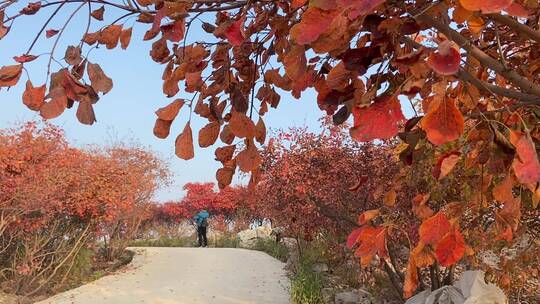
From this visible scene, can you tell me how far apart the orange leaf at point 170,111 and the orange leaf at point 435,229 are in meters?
0.60

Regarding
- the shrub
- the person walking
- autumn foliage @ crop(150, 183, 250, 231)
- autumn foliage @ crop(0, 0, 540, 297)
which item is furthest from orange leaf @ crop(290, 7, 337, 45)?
autumn foliage @ crop(150, 183, 250, 231)

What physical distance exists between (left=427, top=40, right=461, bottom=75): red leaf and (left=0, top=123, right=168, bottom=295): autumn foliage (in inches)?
328

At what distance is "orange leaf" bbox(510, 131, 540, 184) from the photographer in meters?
0.82

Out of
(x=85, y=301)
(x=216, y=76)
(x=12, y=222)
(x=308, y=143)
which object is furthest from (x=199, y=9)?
(x=12, y=222)

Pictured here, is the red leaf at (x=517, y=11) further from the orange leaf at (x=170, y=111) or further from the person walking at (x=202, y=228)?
the person walking at (x=202, y=228)

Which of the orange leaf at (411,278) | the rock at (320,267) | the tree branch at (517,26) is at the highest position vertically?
the tree branch at (517,26)

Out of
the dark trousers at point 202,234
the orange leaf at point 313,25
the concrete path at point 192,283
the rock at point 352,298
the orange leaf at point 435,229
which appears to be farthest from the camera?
the dark trousers at point 202,234

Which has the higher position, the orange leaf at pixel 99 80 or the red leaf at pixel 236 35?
the red leaf at pixel 236 35

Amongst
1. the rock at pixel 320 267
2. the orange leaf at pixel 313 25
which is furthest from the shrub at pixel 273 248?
the orange leaf at pixel 313 25

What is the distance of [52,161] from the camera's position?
9.41 m

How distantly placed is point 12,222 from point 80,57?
8669 millimetres

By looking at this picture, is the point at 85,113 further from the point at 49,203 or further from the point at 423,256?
the point at 49,203

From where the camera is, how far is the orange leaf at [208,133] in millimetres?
1286

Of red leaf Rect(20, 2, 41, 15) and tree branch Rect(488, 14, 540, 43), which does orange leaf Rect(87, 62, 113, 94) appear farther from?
tree branch Rect(488, 14, 540, 43)
